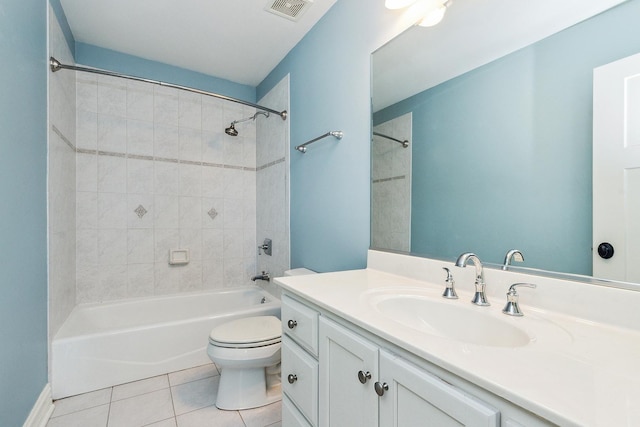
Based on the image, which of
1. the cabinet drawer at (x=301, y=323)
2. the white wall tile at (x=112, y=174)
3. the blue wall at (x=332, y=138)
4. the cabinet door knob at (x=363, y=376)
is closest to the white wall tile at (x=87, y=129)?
the white wall tile at (x=112, y=174)

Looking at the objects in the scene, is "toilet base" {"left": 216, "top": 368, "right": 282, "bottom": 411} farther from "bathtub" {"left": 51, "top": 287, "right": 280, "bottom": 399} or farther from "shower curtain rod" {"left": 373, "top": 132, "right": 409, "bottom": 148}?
"shower curtain rod" {"left": 373, "top": 132, "right": 409, "bottom": 148}

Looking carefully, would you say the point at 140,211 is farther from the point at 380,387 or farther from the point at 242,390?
the point at 380,387

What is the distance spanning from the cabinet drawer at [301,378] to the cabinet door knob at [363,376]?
0.27 meters

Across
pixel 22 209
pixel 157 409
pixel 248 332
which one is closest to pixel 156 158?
pixel 22 209

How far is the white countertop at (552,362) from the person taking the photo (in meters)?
0.41

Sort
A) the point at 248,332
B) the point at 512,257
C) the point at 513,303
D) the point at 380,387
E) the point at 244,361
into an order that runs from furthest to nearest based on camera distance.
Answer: the point at 248,332, the point at 244,361, the point at 512,257, the point at 513,303, the point at 380,387

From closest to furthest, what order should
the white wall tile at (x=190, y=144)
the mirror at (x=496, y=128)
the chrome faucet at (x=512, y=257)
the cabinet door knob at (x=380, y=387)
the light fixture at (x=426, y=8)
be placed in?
the cabinet door knob at (x=380, y=387) < the mirror at (x=496, y=128) < the chrome faucet at (x=512, y=257) < the light fixture at (x=426, y=8) < the white wall tile at (x=190, y=144)

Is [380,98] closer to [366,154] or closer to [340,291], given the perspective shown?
[366,154]

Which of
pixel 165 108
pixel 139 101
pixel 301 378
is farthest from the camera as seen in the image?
pixel 165 108

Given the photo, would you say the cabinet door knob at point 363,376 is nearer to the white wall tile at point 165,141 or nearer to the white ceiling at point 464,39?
the white ceiling at point 464,39

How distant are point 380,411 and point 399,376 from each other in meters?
0.13

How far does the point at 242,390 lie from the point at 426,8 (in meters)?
2.09

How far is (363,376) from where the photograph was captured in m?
0.75

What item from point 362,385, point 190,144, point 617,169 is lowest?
point 362,385
